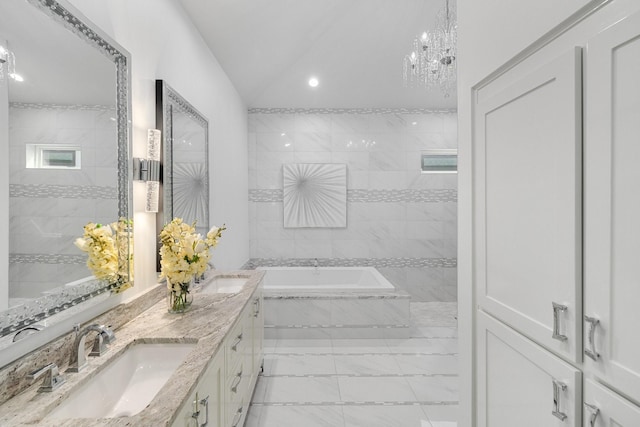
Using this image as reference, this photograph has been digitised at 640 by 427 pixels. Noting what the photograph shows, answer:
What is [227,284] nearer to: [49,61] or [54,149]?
[54,149]

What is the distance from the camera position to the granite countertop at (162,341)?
2.92 ft

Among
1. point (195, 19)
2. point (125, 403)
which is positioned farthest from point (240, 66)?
point (125, 403)

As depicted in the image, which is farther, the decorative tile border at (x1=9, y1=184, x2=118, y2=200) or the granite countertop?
the decorative tile border at (x1=9, y1=184, x2=118, y2=200)

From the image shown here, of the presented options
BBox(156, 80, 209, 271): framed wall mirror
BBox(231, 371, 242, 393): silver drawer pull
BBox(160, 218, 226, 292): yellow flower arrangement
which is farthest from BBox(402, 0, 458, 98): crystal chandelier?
BBox(231, 371, 242, 393): silver drawer pull

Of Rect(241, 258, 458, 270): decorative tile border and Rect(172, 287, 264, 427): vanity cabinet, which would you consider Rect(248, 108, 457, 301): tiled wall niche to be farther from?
Rect(172, 287, 264, 427): vanity cabinet

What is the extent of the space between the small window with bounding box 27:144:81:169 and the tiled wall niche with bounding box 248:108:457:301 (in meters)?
3.66

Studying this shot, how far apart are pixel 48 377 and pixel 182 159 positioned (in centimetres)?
159

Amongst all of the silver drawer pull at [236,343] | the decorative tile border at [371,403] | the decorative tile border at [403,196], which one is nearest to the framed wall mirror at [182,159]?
the silver drawer pull at [236,343]

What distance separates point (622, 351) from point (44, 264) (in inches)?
67.9

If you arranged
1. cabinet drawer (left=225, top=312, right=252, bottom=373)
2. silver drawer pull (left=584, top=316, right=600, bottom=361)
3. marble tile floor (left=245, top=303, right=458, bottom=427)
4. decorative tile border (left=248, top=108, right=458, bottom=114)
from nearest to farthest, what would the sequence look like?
silver drawer pull (left=584, top=316, right=600, bottom=361) → cabinet drawer (left=225, top=312, right=252, bottom=373) → marble tile floor (left=245, top=303, right=458, bottom=427) → decorative tile border (left=248, top=108, right=458, bottom=114)

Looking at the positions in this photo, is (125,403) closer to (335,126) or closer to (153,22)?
(153,22)

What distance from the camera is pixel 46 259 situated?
1.19m

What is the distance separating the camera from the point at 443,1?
3.33 meters

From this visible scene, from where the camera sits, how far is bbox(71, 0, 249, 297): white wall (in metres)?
1.78
